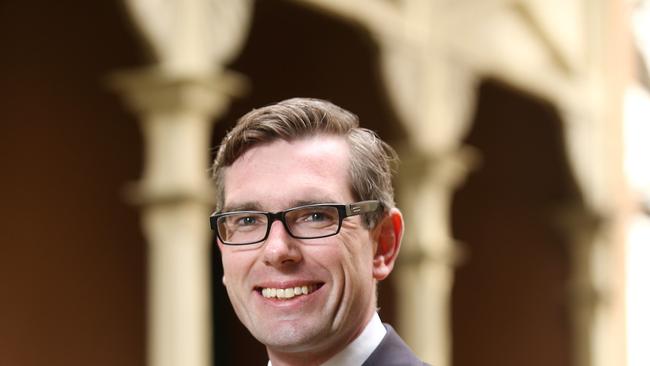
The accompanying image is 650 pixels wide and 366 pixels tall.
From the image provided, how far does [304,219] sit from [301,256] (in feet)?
0.15

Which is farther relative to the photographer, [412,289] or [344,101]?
[344,101]

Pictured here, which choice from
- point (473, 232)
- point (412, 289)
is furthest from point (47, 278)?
point (473, 232)

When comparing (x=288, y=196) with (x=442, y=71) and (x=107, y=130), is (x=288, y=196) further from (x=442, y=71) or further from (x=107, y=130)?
(x=442, y=71)

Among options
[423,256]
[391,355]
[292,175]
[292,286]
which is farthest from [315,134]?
[423,256]

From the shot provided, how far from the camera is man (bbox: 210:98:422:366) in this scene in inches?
64.6

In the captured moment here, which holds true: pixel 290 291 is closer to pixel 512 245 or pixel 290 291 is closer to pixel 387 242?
pixel 387 242

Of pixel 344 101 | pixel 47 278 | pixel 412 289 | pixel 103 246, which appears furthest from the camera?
pixel 344 101

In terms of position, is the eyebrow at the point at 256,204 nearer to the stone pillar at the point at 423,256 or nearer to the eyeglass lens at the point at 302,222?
the eyeglass lens at the point at 302,222

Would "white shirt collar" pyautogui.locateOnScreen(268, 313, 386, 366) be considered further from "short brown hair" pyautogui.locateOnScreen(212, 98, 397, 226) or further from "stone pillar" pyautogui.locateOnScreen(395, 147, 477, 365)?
"stone pillar" pyautogui.locateOnScreen(395, 147, 477, 365)

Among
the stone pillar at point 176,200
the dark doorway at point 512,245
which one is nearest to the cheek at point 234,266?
the stone pillar at point 176,200

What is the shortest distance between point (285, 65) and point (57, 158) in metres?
2.44

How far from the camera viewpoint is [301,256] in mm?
1646

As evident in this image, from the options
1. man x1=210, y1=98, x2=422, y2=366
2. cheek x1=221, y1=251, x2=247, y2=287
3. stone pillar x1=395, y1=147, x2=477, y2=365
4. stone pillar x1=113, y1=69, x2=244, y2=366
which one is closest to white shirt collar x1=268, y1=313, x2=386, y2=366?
man x1=210, y1=98, x2=422, y2=366

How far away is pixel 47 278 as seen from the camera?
7.88m
